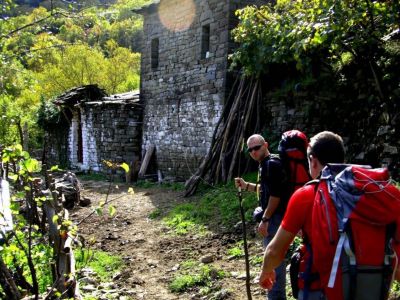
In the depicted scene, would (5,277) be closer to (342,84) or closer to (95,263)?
(95,263)

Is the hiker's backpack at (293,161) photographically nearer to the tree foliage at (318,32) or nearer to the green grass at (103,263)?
the tree foliage at (318,32)

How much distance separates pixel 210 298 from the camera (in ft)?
15.8

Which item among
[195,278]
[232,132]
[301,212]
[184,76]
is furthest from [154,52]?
[301,212]

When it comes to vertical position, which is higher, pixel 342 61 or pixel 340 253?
pixel 342 61

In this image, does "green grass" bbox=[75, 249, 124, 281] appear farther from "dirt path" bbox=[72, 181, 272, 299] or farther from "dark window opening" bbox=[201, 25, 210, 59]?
"dark window opening" bbox=[201, 25, 210, 59]

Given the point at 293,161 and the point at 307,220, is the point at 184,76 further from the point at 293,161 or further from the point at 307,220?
the point at 307,220

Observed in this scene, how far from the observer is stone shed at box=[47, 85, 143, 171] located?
50.9ft

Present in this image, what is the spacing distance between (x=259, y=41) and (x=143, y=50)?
7281 mm

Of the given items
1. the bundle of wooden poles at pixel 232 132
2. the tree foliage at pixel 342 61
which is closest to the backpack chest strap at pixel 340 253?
the tree foliage at pixel 342 61

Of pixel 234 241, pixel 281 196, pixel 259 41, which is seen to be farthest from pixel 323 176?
pixel 259 41

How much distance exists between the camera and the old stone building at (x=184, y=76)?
38.3ft

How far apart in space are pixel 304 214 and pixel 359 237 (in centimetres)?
33

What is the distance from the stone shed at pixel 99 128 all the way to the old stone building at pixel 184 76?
25.9 inches

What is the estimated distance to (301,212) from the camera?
2.28 m
